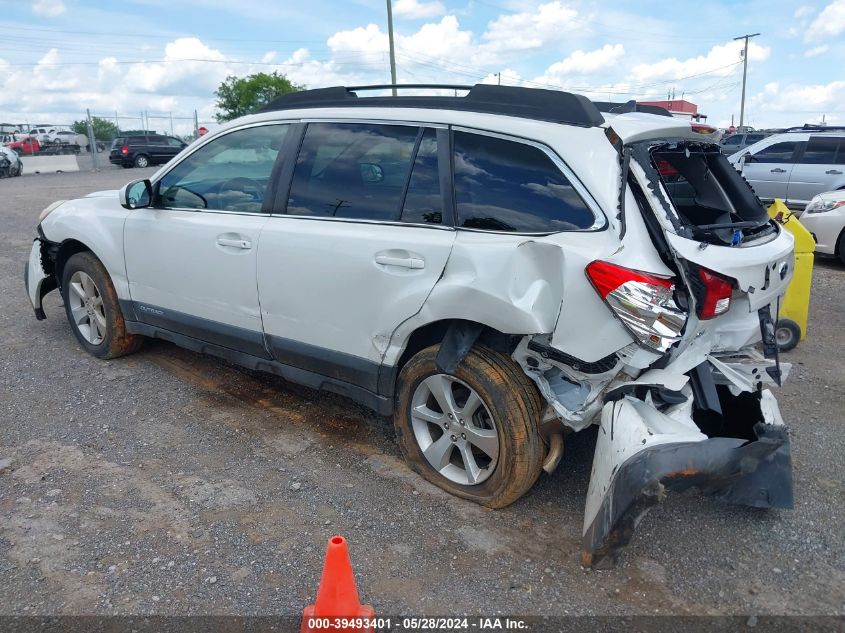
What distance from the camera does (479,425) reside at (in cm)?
319

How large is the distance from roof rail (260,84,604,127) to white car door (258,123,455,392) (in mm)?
169

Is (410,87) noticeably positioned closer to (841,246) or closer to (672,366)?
(672,366)

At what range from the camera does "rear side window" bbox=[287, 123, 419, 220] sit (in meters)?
3.34

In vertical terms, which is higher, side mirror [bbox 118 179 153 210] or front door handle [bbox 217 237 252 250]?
side mirror [bbox 118 179 153 210]

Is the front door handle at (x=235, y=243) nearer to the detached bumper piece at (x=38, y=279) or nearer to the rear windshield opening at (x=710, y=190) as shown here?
the rear windshield opening at (x=710, y=190)

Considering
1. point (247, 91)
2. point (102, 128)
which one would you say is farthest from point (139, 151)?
point (247, 91)

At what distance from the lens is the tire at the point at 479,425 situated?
298cm

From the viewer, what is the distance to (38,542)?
2951mm

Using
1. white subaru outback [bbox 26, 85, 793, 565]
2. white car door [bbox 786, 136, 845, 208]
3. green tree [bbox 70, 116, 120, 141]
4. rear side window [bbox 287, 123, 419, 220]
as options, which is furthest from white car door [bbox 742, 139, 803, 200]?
green tree [bbox 70, 116, 120, 141]

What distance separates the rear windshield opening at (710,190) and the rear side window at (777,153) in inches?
402

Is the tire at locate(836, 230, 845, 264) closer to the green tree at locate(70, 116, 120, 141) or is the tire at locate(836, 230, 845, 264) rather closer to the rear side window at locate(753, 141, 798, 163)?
the rear side window at locate(753, 141, 798, 163)

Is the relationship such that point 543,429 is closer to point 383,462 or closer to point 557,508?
point 557,508

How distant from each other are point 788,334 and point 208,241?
447cm

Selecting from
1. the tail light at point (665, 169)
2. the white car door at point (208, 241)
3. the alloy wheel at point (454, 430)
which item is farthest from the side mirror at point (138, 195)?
the tail light at point (665, 169)
